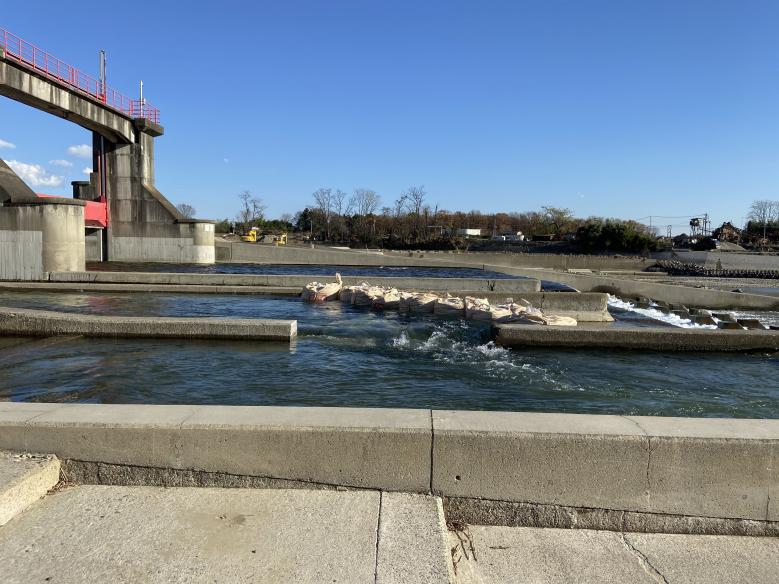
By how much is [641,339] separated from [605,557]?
785 centimetres

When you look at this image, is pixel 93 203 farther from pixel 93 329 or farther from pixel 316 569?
pixel 316 569

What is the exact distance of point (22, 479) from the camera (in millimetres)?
3299

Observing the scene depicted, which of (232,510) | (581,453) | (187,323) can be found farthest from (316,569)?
(187,323)

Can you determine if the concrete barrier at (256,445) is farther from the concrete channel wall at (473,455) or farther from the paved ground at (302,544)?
the paved ground at (302,544)

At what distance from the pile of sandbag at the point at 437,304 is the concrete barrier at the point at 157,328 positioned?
4.91 metres

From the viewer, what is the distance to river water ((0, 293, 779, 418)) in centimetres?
700

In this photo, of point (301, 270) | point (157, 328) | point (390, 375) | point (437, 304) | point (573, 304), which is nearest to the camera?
point (390, 375)

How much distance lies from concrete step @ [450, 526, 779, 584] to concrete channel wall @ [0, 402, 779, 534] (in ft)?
0.61

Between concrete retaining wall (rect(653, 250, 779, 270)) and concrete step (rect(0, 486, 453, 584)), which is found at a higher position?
concrete retaining wall (rect(653, 250, 779, 270))

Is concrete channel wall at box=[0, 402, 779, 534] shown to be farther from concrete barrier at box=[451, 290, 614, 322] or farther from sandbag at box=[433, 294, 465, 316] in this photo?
concrete barrier at box=[451, 290, 614, 322]

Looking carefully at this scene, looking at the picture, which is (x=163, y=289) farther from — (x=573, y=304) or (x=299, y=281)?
(x=573, y=304)

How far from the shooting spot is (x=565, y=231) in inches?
4190

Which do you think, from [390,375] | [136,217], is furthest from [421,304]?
[136,217]

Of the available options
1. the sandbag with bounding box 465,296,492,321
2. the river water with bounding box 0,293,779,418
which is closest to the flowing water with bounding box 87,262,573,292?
the sandbag with bounding box 465,296,492,321
